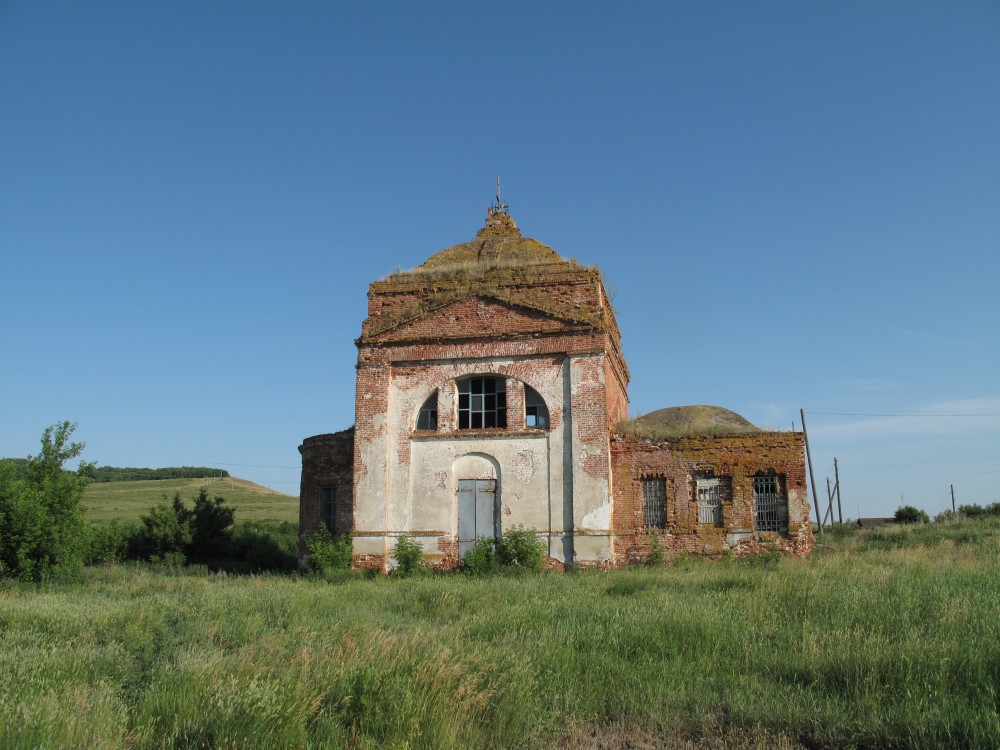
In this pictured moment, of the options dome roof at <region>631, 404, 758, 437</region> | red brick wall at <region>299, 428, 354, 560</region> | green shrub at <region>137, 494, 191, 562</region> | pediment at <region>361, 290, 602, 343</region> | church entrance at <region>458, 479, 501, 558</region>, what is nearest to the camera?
church entrance at <region>458, 479, 501, 558</region>

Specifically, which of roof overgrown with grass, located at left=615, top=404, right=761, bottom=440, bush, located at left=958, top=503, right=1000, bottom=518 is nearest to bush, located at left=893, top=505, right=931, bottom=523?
bush, located at left=958, top=503, right=1000, bottom=518

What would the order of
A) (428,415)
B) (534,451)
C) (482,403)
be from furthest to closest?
1. (428,415)
2. (482,403)
3. (534,451)

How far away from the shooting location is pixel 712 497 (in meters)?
19.6

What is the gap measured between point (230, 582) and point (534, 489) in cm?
791

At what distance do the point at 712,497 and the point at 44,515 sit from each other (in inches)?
683

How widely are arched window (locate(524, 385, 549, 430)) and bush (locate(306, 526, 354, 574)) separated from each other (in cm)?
→ 572

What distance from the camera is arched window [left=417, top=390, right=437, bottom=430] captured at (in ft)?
67.7

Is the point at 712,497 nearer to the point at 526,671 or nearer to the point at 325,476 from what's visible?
the point at 325,476

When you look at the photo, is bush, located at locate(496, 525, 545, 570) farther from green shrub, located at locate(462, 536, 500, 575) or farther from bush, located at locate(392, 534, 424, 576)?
bush, located at locate(392, 534, 424, 576)

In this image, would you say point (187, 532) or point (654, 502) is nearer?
point (654, 502)

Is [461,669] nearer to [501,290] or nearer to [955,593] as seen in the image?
[955,593]

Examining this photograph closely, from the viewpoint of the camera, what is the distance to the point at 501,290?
20.8 meters

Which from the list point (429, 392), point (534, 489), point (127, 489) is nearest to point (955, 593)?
point (534, 489)

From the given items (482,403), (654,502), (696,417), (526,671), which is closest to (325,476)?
(482,403)
